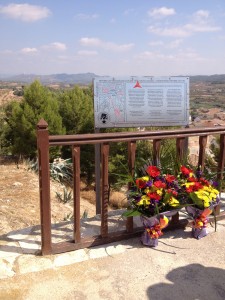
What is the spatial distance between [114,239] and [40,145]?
1048 mm

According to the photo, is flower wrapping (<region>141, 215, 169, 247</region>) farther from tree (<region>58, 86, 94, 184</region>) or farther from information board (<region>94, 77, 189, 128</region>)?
tree (<region>58, 86, 94, 184</region>)

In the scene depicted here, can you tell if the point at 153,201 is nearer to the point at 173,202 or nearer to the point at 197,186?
the point at 173,202

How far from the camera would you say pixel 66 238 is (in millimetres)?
2619

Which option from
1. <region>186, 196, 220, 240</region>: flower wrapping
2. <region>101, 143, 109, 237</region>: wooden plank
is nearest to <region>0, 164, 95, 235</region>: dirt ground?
<region>101, 143, 109, 237</region>: wooden plank

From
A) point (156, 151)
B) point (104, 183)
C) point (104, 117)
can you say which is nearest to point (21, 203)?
point (104, 117)

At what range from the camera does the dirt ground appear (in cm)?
A: 421

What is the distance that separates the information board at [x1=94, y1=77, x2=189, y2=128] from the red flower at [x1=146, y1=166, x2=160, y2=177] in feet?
2.69

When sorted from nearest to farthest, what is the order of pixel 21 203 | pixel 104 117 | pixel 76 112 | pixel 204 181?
pixel 204 181 < pixel 104 117 < pixel 21 203 < pixel 76 112

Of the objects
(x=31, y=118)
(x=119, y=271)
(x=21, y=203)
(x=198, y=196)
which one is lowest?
(x=21, y=203)

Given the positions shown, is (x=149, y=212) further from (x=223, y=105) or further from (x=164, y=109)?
(x=223, y=105)

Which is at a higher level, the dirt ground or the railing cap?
the railing cap

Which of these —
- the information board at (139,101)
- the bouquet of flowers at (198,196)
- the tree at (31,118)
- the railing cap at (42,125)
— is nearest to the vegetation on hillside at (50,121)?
the tree at (31,118)

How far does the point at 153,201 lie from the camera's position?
2.37 meters

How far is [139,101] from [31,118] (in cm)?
1088
